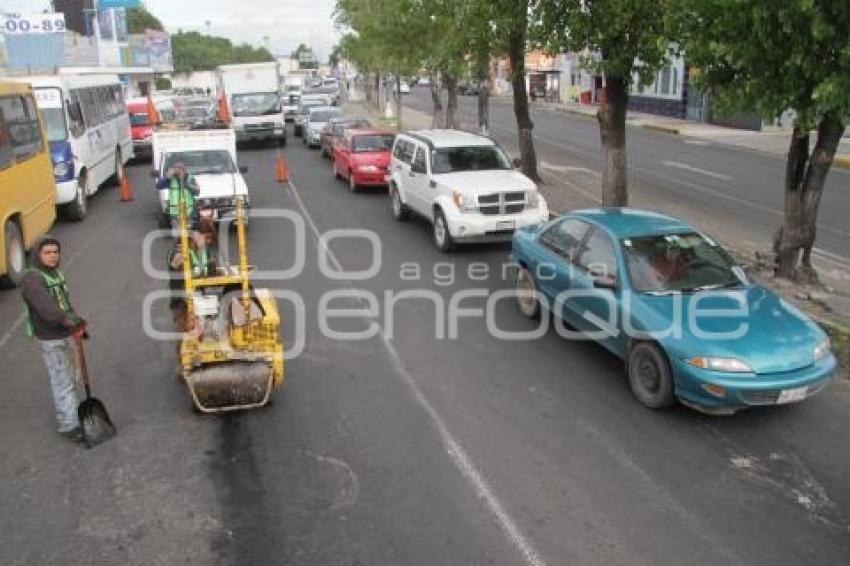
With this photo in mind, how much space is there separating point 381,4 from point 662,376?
2694 cm

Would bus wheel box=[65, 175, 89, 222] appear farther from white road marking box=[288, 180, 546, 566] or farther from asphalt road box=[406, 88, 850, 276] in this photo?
asphalt road box=[406, 88, 850, 276]

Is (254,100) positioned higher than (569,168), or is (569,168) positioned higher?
(254,100)

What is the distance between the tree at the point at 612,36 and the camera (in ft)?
42.8

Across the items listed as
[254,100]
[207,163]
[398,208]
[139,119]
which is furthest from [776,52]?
[254,100]

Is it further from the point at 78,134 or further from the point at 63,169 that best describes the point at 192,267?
the point at 78,134

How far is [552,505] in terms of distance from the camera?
19.5 ft

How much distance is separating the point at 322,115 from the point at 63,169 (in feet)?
51.7

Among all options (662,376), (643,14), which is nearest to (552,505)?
(662,376)

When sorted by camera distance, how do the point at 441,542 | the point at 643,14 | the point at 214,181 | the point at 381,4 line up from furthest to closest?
the point at 381,4
the point at 214,181
the point at 643,14
the point at 441,542

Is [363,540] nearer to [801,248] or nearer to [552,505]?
[552,505]

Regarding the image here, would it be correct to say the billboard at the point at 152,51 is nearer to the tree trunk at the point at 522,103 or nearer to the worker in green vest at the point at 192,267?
the tree trunk at the point at 522,103

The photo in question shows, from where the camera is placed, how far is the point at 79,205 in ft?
56.5

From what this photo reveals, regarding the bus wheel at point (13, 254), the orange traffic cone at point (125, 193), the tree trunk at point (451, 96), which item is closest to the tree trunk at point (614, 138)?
the bus wheel at point (13, 254)

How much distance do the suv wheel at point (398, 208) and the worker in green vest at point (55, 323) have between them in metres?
9.88
